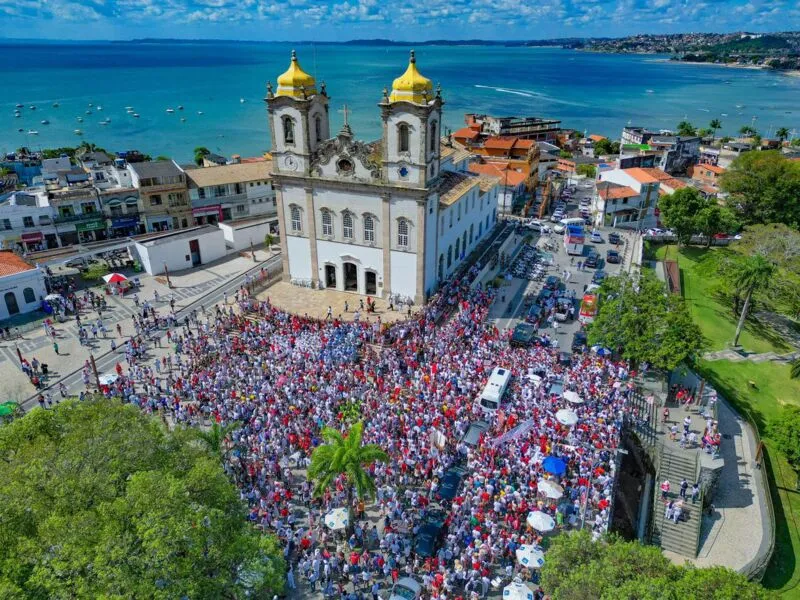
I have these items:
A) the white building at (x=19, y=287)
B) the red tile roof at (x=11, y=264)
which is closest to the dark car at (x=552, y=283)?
the white building at (x=19, y=287)

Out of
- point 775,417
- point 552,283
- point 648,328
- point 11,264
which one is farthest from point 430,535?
point 11,264

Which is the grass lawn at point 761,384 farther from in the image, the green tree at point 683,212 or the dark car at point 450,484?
the dark car at point 450,484

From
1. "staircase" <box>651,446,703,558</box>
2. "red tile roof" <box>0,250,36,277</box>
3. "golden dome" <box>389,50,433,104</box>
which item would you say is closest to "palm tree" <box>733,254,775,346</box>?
"staircase" <box>651,446,703,558</box>

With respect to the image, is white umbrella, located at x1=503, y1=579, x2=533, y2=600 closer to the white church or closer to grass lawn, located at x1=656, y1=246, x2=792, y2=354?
the white church

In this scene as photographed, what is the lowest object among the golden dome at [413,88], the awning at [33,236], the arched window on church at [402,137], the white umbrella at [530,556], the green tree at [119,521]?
the white umbrella at [530,556]

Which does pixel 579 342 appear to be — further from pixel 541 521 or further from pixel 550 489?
pixel 541 521

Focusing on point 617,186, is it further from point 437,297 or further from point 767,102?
point 767,102
